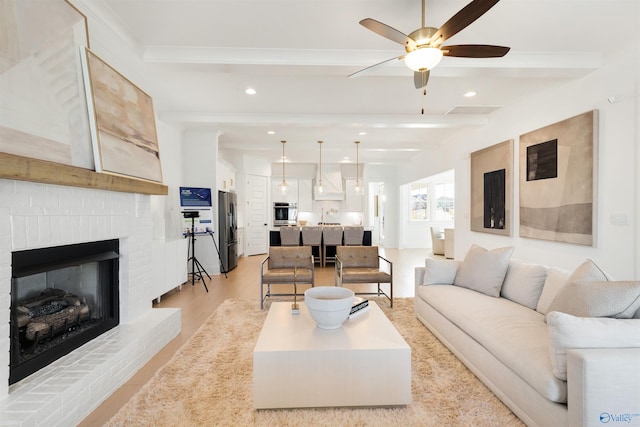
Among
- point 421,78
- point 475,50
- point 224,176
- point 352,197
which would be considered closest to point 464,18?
point 475,50

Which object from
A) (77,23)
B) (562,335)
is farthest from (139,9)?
(562,335)

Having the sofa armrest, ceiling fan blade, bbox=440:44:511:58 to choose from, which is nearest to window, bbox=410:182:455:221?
ceiling fan blade, bbox=440:44:511:58

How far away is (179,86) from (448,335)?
410cm

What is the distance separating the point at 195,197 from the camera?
525cm

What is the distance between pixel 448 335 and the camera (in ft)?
8.66

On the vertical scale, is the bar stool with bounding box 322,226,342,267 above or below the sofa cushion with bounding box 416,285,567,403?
above

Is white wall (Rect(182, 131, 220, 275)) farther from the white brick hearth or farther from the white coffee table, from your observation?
the white coffee table

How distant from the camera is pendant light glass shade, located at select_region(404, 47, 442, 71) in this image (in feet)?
6.45

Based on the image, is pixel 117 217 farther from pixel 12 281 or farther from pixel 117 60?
pixel 117 60

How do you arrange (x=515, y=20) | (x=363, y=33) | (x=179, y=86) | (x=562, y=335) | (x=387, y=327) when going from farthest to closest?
(x=179, y=86) < (x=363, y=33) < (x=515, y=20) < (x=387, y=327) < (x=562, y=335)

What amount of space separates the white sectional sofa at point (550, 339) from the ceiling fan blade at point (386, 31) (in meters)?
1.83

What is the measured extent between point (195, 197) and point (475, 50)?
A: 4.64 meters

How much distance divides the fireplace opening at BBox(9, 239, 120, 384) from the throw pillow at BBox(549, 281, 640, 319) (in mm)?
3274

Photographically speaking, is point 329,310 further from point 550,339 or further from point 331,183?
point 331,183
